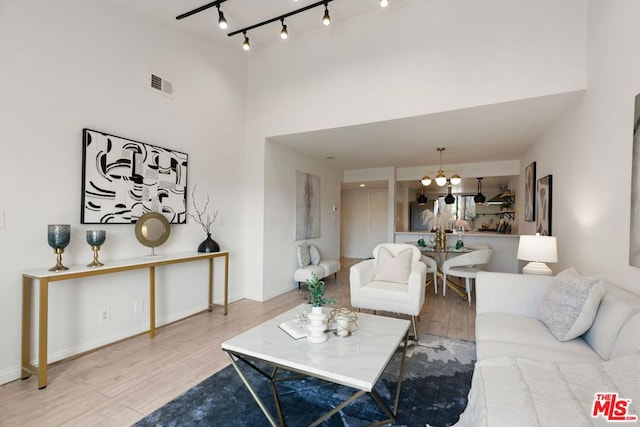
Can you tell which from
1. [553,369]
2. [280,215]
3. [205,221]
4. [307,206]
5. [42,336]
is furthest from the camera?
[307,206]

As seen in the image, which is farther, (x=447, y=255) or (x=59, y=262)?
(x=447, y=255)

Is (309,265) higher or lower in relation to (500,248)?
lower

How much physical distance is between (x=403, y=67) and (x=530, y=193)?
2891 mm

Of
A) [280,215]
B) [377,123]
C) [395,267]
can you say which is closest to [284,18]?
[377,123]

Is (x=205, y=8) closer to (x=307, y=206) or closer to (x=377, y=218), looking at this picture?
(x=307, y=206)

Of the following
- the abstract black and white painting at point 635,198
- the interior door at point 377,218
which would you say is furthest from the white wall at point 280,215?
the abstract black and white painting at point 635,198

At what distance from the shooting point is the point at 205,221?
153 inches

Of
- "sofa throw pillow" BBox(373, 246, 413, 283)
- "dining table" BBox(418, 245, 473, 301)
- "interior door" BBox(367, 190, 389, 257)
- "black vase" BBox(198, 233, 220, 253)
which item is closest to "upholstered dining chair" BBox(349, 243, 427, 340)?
"sofa throw pillow" BBox(373, 246, 413, 283)

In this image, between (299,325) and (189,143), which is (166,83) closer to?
(189,143)

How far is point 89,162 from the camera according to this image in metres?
2.65

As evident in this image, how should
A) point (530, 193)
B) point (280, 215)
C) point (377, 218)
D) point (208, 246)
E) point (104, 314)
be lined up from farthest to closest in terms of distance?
1. point (377, 218)
2. point (280, 215)
3. point (530, 193)
4. point (208, 246)
5. point (104, 314)

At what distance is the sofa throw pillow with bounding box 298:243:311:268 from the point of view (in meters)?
4.91

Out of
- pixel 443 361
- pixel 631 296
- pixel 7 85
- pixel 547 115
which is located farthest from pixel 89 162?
pixel 547 115

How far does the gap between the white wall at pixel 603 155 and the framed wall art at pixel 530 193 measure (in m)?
1.20
